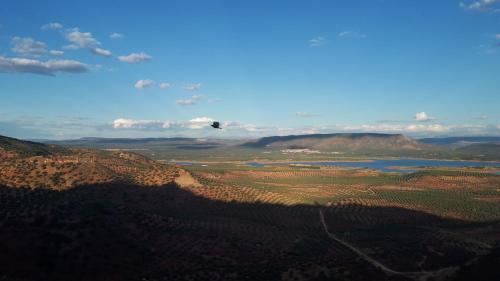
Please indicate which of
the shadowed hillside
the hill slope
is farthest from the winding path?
the hill slope

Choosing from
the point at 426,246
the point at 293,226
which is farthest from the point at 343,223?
the point at 426,246

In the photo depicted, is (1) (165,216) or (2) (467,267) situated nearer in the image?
(2) (467,267)

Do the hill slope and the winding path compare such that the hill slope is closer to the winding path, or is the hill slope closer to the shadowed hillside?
the shadowed hillside

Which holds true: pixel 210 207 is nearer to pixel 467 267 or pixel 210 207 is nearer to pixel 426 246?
pixel 426 246

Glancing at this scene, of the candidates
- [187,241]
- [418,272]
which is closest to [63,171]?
[187,241]

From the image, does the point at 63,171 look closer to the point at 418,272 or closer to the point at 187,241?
the point at 187,241

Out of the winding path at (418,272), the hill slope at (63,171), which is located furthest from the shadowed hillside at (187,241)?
the hill slope at (63,171)

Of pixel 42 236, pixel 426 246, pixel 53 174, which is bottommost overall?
pixel 426 246

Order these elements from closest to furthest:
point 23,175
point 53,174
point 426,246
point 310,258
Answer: point 310,258, point 426,246, point 23,175, point 53,174

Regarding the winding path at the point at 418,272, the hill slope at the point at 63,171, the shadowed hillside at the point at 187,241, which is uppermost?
the hill slope at the point at 63,171

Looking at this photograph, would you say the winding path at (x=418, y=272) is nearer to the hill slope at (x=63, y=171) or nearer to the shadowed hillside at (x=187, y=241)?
the shadowed hillside at (x=187, y=241)

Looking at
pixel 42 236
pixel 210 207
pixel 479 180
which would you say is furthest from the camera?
pixel 479 180
